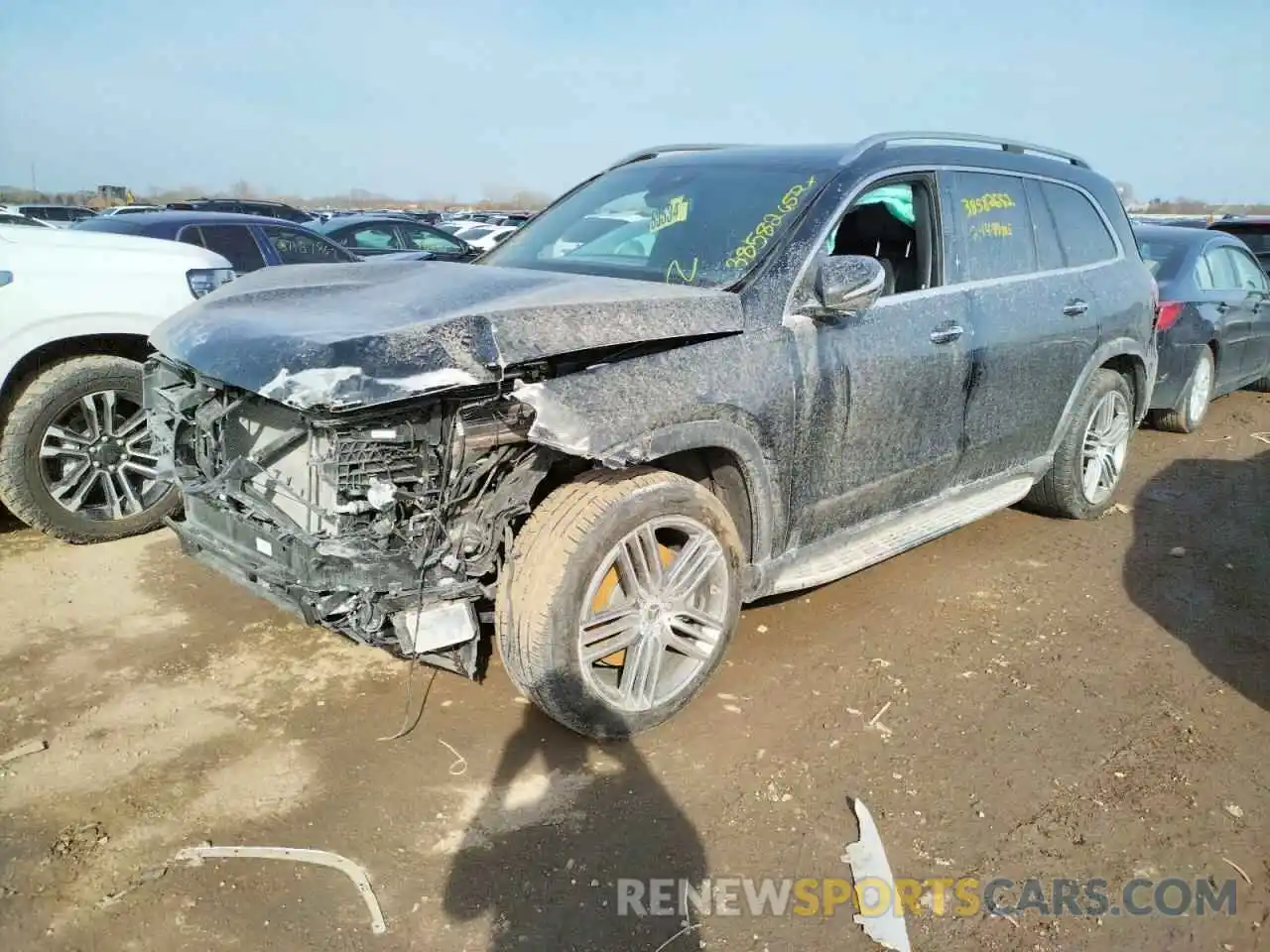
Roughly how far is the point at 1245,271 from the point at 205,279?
846cm

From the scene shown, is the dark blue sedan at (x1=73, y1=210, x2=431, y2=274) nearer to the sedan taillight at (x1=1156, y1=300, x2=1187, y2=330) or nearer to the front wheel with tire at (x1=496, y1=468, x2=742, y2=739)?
the front wheel with tire at (x1=496, y1=468, x2=742, y2=739)

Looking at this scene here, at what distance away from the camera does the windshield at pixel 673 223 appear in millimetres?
3516

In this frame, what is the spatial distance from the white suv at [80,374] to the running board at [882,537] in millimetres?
3153

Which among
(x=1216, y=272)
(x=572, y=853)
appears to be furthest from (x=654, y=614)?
(x=1216, y=272)

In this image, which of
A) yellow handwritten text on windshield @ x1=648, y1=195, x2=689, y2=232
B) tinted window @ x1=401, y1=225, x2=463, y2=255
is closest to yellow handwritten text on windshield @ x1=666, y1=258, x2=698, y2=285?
yellow handwritten text on windshield @ x1=648, y1=195, x2=689, y2=232

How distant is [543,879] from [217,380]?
1847mm

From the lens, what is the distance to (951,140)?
4.21 meters

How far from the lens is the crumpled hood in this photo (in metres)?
2.56

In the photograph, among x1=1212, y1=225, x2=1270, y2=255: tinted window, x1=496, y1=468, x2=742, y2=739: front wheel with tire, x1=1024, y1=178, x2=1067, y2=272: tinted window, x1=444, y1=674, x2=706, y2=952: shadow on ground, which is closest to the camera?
x1=444, y1=674, x2=706, y2=952: shadow on ground

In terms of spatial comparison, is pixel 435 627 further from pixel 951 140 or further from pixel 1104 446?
pixel 1104 446

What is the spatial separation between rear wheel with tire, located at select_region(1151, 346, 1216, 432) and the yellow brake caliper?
20.6 ft

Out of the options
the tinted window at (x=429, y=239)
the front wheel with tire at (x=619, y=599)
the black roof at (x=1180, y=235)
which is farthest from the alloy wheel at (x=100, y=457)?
the tinted window at (x=429, y=239)

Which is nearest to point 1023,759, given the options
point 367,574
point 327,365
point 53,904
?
point 367,574

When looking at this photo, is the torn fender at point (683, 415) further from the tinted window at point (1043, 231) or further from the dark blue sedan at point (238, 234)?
the dark blue sedan at point (238, 234)
